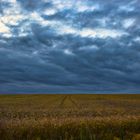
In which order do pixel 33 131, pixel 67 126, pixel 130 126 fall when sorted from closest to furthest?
pixel 33 131 < pixel 67 126 < pixel 130 126

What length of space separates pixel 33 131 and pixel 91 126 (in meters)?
2.70

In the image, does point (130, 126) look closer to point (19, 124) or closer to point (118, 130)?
point (118, 130)

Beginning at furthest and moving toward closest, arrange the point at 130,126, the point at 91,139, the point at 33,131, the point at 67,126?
the point at 130,126
the point at 67,126
the point at 33,131
the point at 91,139

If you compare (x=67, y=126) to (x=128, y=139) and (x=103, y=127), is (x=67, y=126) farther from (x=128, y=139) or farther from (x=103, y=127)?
(x=128, y=139)

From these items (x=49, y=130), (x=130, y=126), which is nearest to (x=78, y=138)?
(x=49, y=130)

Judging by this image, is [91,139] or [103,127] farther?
[103,127]

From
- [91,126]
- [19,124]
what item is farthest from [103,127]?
[19,124]

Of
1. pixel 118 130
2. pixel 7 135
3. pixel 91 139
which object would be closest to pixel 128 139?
pixel 91 139

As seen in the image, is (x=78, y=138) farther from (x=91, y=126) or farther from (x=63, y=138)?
(x=91, y=126)

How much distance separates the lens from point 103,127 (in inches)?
552

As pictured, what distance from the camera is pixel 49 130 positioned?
12.8 m

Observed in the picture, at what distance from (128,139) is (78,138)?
190 centimetres

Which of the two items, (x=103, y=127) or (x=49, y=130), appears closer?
(x=49, y=130)

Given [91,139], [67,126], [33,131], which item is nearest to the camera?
[91,139]
